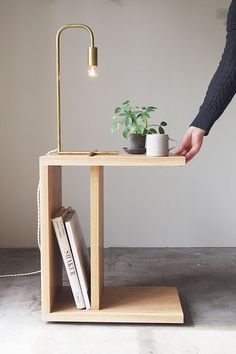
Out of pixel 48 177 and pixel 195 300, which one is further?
pixel 195 300

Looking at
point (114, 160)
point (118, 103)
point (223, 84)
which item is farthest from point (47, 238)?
point (118, 103)

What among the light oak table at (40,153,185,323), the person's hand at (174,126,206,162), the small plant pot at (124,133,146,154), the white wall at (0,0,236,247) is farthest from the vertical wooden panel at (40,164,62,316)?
the white wall at (0,0,236,247)

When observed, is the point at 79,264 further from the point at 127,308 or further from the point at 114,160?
the point at 114,160

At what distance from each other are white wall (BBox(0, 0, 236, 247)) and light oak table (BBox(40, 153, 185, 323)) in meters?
1.13

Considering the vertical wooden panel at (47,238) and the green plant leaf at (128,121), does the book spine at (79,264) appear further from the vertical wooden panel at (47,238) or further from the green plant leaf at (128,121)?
the green plant leaf at (128,121)

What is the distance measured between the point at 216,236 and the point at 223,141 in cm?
62

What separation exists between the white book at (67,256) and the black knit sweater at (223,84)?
62 centimetres

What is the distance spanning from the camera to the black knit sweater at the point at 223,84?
1350 mm

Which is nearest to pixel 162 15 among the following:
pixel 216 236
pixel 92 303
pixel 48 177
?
pixel 216 236

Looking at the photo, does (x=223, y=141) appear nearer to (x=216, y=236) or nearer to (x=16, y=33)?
(x=216, y=236)

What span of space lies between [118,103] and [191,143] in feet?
4.35

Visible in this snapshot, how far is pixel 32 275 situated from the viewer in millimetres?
2240

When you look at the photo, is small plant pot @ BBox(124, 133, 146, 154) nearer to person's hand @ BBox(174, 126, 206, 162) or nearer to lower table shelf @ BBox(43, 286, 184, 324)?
person's hand @ BBox(174, 126, 206, 162)

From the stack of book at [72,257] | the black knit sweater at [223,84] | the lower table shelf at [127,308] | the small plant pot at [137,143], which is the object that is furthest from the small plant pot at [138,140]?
the lower table shelf at [127,308]
